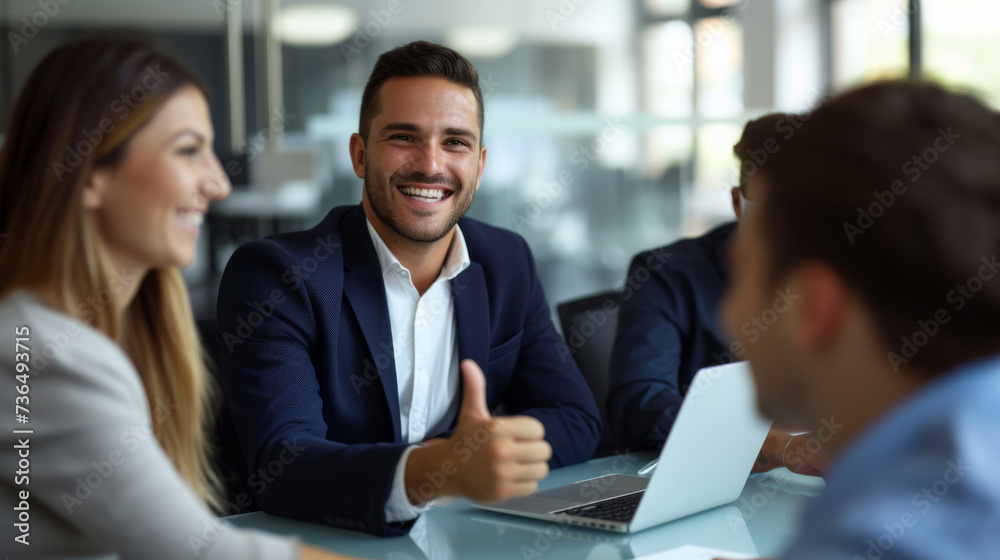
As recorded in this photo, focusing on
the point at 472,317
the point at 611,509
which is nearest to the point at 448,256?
the point at 472,317

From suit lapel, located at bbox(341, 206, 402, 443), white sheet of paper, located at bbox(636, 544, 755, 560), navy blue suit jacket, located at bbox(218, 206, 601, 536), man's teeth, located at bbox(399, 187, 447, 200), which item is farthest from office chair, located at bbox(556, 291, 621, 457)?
white sheet of paper, located at bbox(636, 544, 755, 560)

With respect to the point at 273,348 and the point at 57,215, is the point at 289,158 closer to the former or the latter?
the point at 273,348

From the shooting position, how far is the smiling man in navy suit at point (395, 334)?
160 cm

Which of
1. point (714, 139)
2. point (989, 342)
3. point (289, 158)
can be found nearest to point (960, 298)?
point (989, 342)

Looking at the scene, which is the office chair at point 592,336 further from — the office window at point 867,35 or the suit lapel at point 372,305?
the office window at point 867,35

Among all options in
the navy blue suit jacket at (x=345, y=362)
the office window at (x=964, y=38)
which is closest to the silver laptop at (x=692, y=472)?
the navy blue suit jacket at (x=345, y=362)

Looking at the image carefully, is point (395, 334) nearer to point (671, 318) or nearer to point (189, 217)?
point (671, 318)

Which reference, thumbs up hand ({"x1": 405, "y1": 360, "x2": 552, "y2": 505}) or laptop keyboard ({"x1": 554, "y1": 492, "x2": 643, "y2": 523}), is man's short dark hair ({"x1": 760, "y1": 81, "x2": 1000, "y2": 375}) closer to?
thumbs up hand ({"x1": 405, "y1": 360, "x2": 552, "y2": 505})

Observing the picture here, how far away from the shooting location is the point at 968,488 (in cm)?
74

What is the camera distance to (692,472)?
1.54 m

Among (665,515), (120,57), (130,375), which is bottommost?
(665,515)

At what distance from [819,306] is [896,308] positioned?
64 mm

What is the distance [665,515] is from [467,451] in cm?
37

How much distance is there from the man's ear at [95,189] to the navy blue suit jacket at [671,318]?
167cm
